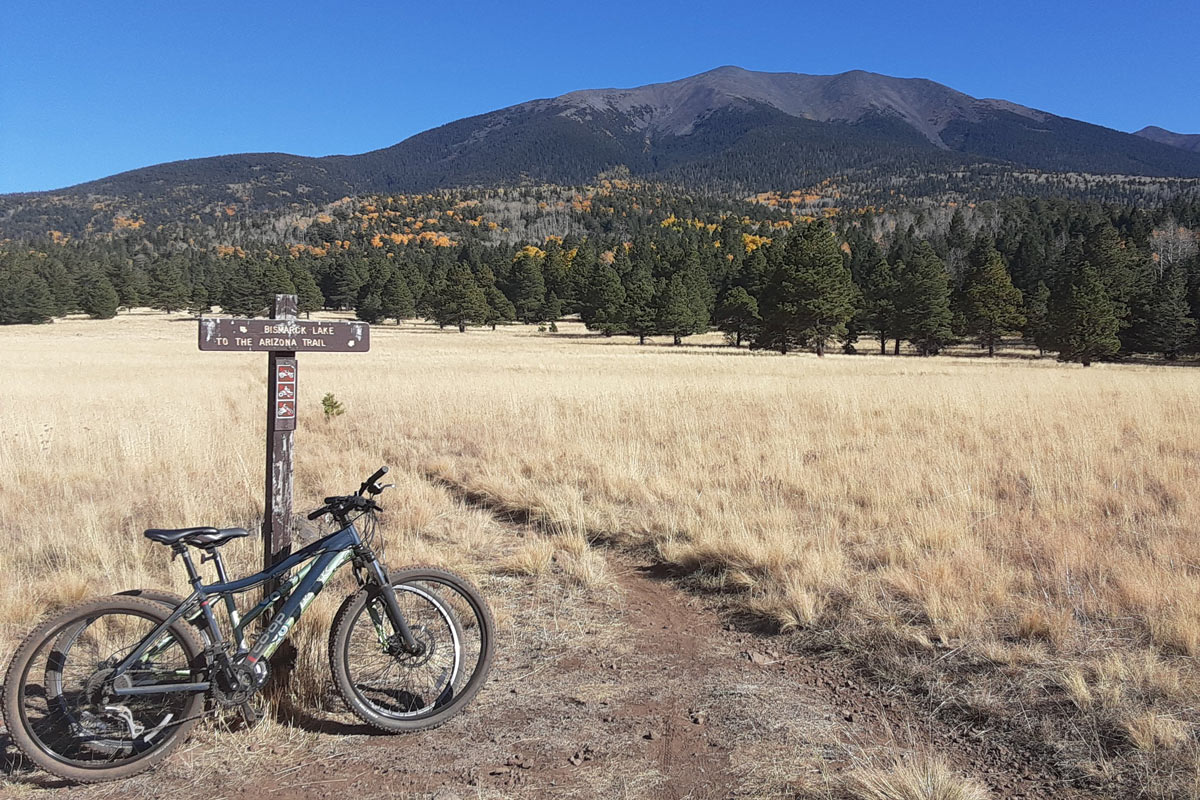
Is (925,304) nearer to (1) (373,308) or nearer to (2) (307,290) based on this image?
(1) (373,308)

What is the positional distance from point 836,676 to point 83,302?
109 metres

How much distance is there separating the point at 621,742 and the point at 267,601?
2.00m

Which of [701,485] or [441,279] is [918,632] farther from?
[441,279]

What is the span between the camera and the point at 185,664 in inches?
142

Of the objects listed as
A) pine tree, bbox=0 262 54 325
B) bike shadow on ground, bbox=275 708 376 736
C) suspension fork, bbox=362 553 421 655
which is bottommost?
bike shadow on ground, bbox=275 708 376 736

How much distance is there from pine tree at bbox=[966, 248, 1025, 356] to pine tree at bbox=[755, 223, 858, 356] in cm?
1529

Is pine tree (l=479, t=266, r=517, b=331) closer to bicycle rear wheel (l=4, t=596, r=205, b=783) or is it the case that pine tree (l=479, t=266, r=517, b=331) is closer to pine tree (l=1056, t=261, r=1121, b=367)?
pine tree (l=1056, t=261, r=1121, b=367)

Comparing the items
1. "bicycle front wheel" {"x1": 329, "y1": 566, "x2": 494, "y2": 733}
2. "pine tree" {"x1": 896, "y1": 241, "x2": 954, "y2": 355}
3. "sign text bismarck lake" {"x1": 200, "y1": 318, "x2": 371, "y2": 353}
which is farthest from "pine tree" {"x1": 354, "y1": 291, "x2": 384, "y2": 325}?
"bicycle front wheel" {"x1": 329, "y1": 566, "x2": 494, "y2": 733}

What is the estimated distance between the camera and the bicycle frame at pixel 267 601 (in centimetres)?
329

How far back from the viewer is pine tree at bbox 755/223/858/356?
48.5 metres

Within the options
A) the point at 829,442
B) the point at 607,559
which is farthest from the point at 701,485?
the point at 829,442

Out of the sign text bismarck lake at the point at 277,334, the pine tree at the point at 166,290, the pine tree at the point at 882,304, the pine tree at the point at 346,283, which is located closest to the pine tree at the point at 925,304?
the pine tree at the point at 882,304

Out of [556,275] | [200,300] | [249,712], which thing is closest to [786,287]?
[249,712]

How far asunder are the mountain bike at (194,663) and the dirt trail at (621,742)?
183 mm
